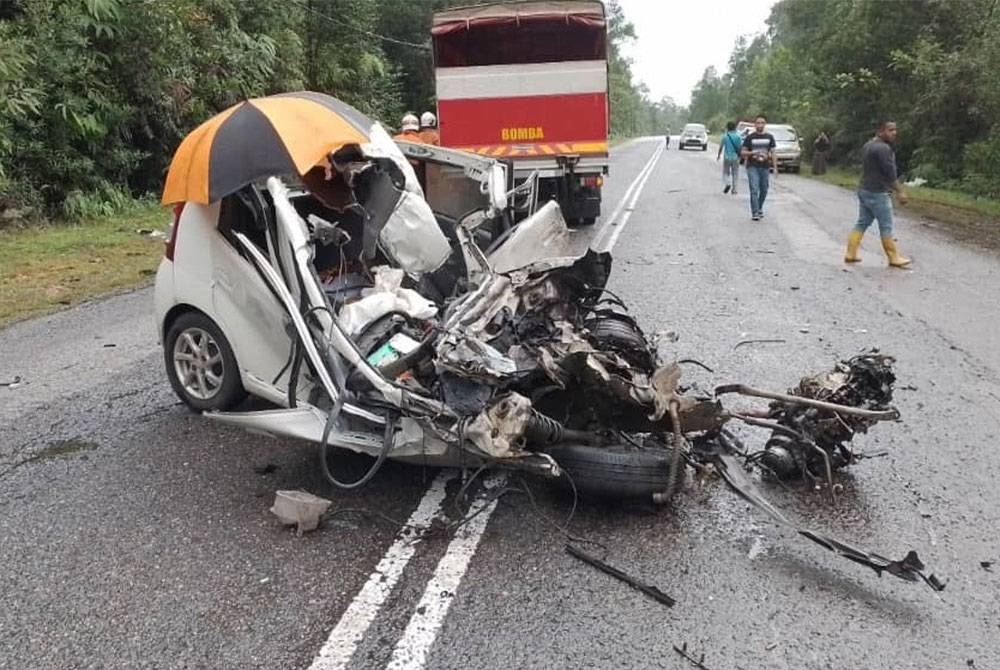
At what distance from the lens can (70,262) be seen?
11469mm

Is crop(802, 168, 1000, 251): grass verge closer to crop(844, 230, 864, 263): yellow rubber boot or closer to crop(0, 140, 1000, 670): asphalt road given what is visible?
crop(844, 230, 864, 263): yellow rubber boot

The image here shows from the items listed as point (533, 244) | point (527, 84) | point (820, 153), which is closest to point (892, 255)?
point (527, 84)

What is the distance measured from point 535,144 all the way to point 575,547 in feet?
33.7

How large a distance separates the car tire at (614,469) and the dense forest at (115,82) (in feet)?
37.4

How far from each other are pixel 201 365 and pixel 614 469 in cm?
270

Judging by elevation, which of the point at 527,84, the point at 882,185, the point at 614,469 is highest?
the point at 527,84

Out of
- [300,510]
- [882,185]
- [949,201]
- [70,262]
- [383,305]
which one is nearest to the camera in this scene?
[300,510]

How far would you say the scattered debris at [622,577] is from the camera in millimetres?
3266

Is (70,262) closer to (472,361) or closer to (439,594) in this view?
(472,361)

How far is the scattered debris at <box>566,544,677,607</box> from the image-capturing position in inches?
129

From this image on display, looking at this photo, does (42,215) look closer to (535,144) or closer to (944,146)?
(535,144)

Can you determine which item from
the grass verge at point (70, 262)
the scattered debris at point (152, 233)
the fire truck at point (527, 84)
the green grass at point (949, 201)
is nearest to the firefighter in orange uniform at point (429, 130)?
the fire truck at point (527, 84)

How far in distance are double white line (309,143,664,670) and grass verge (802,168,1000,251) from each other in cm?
1209

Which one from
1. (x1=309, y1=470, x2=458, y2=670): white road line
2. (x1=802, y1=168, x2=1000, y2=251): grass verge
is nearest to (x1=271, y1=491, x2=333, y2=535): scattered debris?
(x1=309, y1=470, x2=458, y2=670): white road line
